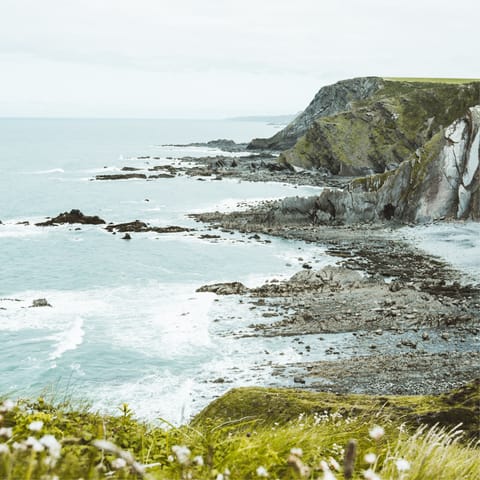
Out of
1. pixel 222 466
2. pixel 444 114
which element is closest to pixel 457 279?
pixel 222 466

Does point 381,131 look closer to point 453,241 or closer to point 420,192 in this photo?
point 420,192

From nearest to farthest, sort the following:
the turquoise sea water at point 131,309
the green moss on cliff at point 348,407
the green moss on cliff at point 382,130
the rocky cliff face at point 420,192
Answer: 1. the green moss on cliff at point 348,407
2. the turquoise sea water at point 131,309
3. the rocky cliff face at point 420,192
4. the green moss on cliff at point 382,130

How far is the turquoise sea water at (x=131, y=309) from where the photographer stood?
2238 cm

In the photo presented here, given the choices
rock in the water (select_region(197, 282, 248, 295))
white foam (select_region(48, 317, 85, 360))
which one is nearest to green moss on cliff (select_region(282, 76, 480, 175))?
rock in the water (select_region(197, 282, 248, 295))

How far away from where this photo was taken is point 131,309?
32.4 m

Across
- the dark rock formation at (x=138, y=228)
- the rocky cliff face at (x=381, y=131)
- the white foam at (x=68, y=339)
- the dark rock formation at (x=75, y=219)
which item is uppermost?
the rocky cliff face at (x=381, y=131)

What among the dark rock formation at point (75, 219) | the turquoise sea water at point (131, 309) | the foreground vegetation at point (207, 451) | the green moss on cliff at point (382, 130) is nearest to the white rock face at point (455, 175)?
the turquoise sea water at point (131, 309)

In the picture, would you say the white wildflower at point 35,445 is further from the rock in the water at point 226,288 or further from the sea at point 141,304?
the rock in the water at point 226,288

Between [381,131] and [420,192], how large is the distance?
143ft

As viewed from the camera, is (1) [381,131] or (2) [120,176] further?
(2) [120,176]

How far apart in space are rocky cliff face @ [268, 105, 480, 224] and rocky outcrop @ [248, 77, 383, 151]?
5612cm

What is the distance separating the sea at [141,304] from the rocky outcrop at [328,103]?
200ft

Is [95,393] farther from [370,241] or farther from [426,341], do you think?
[370,241]

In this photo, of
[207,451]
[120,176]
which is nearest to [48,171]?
[120,176]
